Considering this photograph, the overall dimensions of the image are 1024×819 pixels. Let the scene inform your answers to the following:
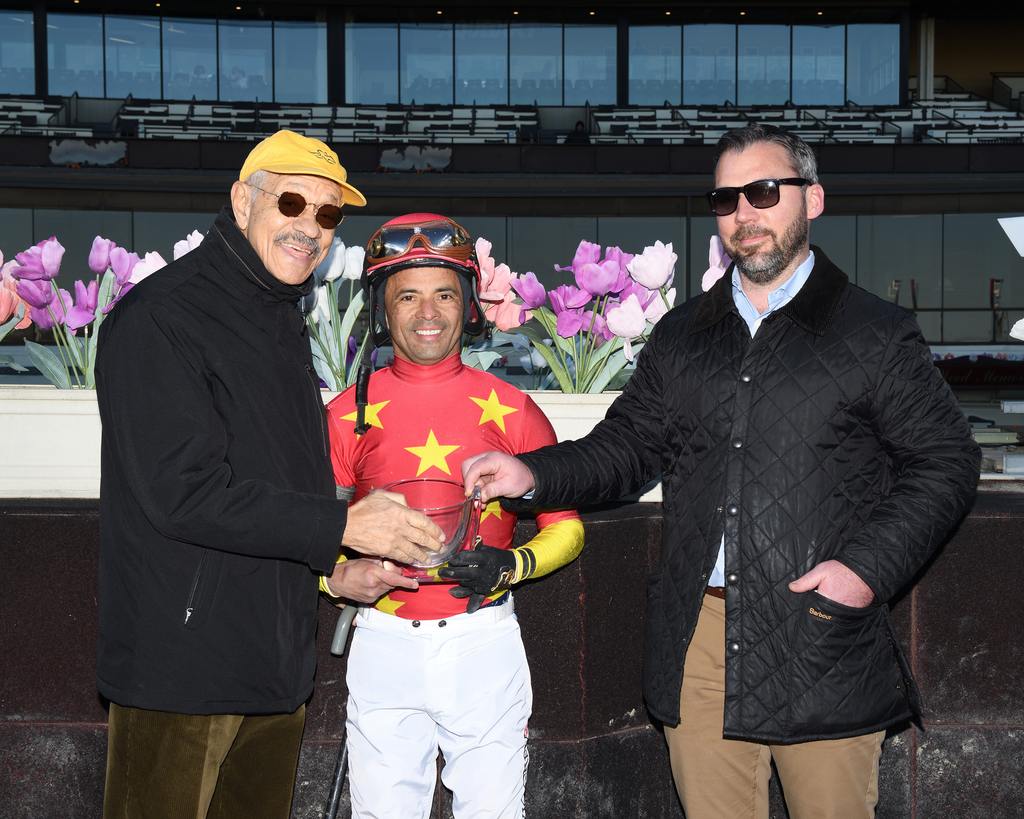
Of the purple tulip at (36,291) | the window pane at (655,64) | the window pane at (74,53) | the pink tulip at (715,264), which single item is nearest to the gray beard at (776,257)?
the pink tulip at (715,264)

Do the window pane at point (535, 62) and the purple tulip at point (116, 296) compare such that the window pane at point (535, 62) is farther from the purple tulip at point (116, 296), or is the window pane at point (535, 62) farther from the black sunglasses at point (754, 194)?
the black sunglasses at point (754, 194)

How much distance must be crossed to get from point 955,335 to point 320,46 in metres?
17.6

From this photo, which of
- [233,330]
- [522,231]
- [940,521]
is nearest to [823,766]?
[940,521]

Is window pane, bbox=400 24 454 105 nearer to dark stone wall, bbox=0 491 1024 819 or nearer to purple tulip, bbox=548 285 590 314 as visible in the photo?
purple tulip, bbox=548 285 590 314

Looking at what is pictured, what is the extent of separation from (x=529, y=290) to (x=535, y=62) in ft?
91.4

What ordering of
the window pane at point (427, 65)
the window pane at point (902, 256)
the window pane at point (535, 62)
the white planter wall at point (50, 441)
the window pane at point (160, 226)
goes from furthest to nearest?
the window pane at point (535, 62), the window pane at point (427, 65), the window pane at point (902, 256), the window pane at point (160, 226), the white planter wall at point (50, 441)

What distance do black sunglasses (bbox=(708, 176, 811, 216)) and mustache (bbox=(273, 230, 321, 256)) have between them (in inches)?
34.5

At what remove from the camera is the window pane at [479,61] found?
99.1ft

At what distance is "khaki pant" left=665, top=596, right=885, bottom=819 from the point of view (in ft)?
8.09

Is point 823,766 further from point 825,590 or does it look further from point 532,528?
point 532,528

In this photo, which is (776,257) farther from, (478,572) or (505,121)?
(505,121)

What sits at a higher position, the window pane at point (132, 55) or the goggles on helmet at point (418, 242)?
the window pane at point (132, 55)

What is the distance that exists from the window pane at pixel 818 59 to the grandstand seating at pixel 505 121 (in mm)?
2013

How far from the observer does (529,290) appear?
11.8 feet
